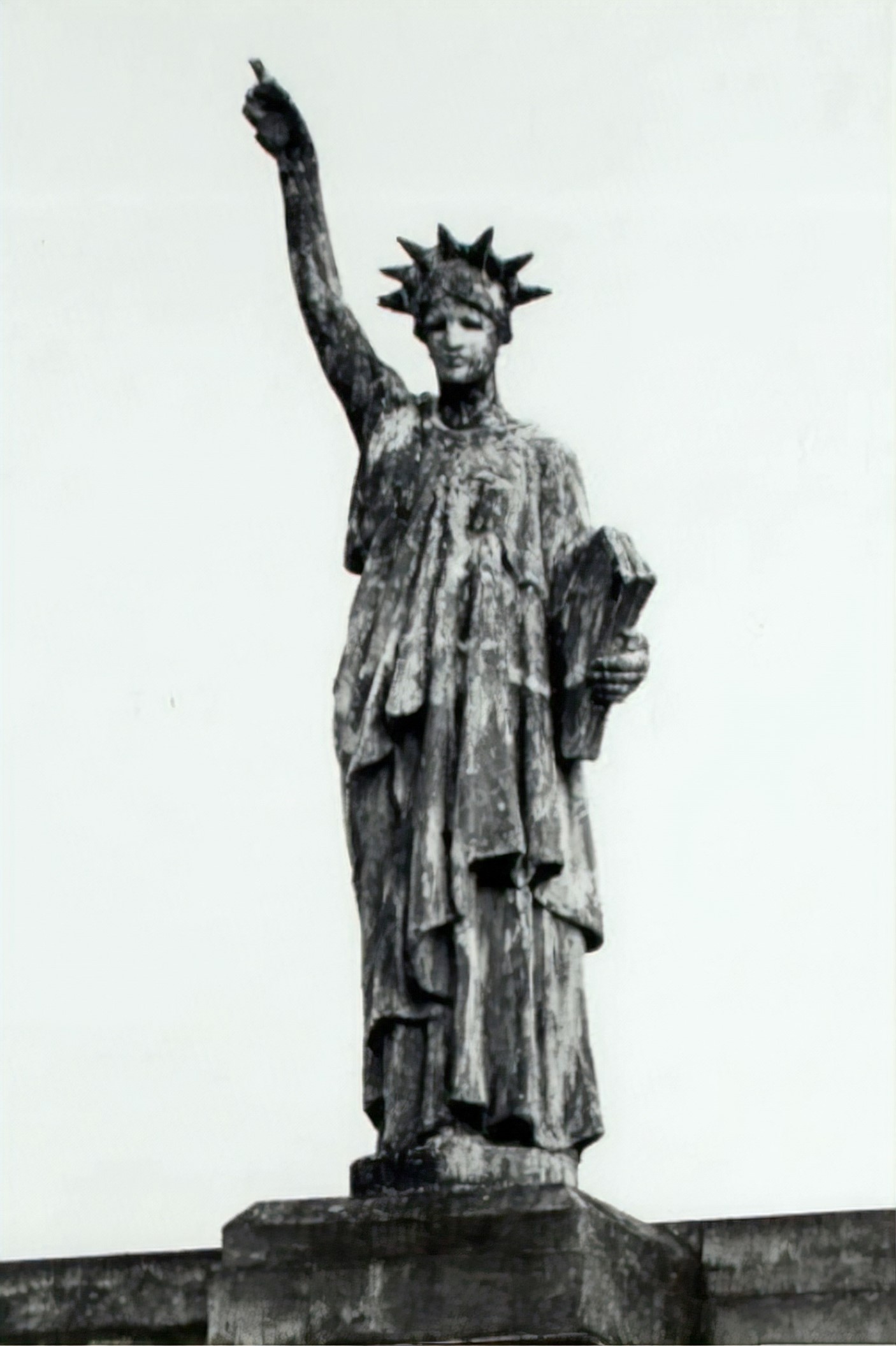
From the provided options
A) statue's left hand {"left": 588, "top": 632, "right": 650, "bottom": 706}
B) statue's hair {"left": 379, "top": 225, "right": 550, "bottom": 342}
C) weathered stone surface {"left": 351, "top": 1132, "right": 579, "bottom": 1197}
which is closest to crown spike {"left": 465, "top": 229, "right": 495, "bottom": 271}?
statue's hair {"left": 379, "top": 225, "right": 550, "bottom": 342}

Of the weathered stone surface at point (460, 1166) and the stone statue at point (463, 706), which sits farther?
the stone statue at point (463, 706)

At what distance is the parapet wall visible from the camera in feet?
50.2

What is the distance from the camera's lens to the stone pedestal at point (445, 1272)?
14781mm

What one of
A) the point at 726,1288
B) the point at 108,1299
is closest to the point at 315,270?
the point at 108,1299

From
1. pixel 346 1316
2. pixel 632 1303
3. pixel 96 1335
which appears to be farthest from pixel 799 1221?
pixel 96 1335

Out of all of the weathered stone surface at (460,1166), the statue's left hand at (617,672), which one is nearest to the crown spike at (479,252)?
the statue's left hand at (617,672)

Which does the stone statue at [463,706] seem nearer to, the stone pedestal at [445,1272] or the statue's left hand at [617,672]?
the statue's left hand at [617,672]

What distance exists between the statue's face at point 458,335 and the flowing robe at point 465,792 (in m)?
0.26

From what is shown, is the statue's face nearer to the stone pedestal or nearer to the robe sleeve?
the robe sleeve

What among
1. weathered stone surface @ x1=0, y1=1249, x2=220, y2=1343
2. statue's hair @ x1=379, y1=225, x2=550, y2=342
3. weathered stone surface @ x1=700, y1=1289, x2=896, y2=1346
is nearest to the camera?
weathered stone surface @ x1=700, y1=1289, x2=896, y2=1346

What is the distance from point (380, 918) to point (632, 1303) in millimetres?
1874

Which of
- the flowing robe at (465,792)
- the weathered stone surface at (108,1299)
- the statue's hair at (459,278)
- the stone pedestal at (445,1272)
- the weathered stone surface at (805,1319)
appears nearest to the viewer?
the stone pedestal at (445,1272)

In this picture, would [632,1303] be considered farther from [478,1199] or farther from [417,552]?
[417,552]

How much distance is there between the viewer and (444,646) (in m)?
16.2
